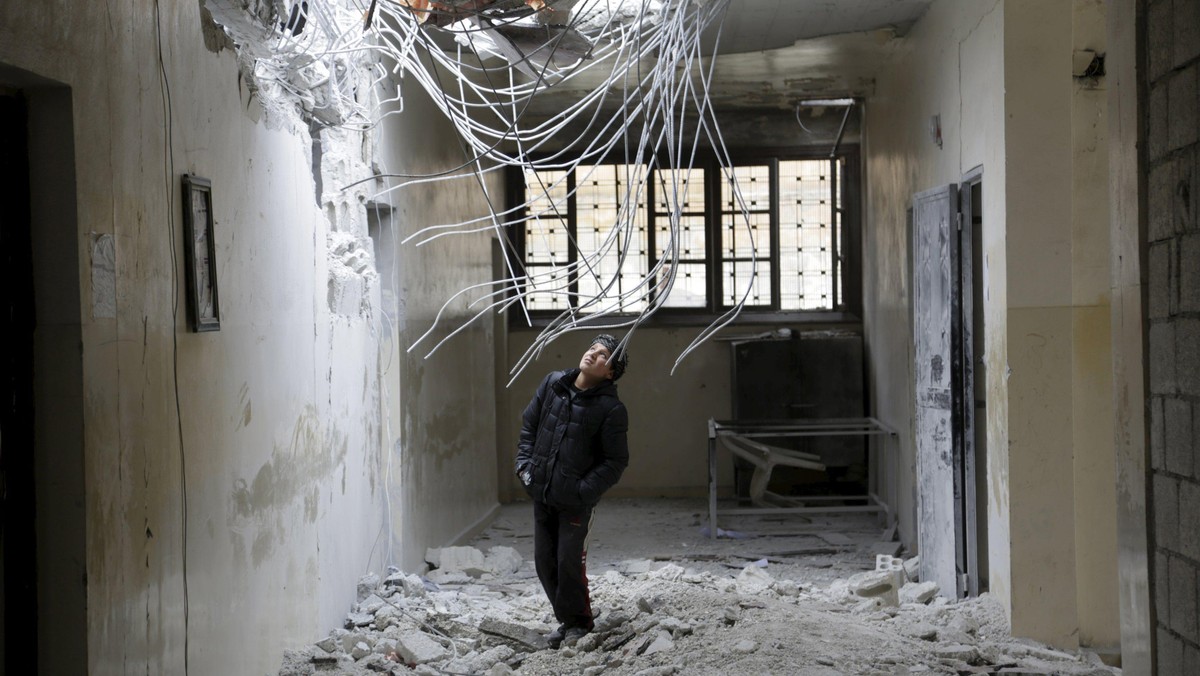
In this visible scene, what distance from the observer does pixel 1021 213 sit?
4.58m

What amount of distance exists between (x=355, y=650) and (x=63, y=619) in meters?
2.03

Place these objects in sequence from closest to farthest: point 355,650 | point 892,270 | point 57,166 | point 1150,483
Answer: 1. point 57,166
2. point 1150,483
3. point 355,650
4. point 892,270

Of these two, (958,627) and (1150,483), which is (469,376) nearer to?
(958,627)

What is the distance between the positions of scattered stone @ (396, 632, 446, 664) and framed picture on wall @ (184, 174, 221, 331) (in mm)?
1814

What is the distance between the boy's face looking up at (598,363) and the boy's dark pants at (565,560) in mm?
627

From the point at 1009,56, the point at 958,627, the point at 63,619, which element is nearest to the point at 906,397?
the point at 958,627

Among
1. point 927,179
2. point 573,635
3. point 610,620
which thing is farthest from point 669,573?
point 927,179

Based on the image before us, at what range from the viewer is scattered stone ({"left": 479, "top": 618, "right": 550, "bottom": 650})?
16.5 ft

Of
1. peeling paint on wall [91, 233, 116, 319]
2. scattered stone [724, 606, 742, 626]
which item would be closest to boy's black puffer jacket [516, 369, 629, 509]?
scattered stone [724, 606, 742, 626]

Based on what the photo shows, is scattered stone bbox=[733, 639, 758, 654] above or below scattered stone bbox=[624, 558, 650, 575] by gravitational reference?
above

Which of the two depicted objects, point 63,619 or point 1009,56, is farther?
point 1009,56

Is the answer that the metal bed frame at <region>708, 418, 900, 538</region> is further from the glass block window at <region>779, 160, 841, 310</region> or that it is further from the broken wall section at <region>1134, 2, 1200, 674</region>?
the broken wall section at <region>1134, 2, 1200, 674</region>

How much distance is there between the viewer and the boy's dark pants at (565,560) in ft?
16.5

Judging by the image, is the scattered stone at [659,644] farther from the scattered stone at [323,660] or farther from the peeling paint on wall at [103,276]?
the peeling paint on wall at [103,276]
